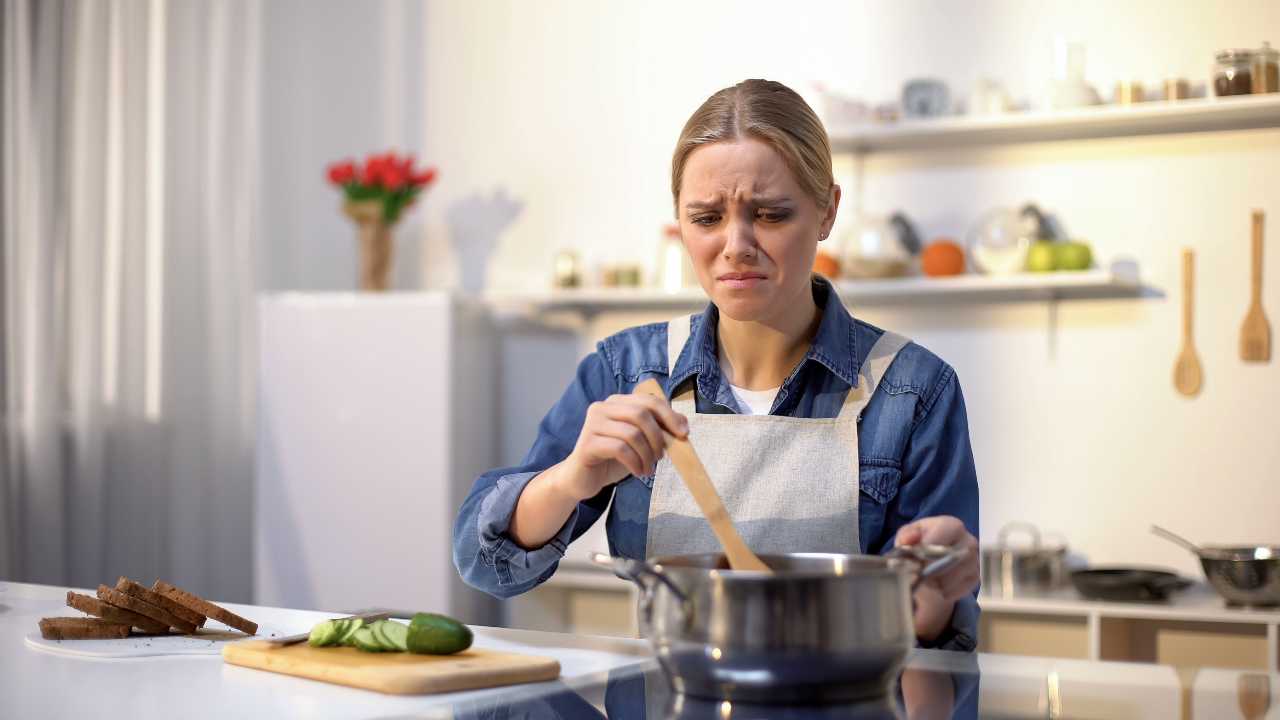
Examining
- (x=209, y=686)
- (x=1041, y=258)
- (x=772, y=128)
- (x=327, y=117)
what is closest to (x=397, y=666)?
(x=209, y=686)

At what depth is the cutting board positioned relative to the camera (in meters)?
1.22

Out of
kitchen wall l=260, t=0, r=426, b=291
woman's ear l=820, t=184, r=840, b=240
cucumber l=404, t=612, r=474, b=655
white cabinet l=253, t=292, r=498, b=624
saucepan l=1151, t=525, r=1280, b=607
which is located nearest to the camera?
cucumber l=404, t=612, r=474, b=655

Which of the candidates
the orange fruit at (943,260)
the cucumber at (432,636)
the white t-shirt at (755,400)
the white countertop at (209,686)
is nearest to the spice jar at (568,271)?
the orange fruit at (943,260)

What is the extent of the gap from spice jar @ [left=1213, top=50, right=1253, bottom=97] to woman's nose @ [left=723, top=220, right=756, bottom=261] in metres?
2.42

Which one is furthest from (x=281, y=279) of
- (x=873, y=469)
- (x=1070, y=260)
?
(x=873, y=469)

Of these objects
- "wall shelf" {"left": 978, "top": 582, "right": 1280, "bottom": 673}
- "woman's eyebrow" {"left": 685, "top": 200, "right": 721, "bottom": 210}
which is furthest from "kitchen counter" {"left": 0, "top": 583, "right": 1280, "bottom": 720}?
"wall shelf" {"left": 978, "top": 582, "right": 1280, "bottom": 673}

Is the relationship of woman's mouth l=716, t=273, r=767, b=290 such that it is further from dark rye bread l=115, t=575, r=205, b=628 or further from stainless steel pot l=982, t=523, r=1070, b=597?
stainless steel pot l=982, t=523, r=1070, b=597

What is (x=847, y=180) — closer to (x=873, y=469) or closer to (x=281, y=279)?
(x=281, y=279)

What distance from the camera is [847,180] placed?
4145 mm

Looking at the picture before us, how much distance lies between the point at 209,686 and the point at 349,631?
5.9 inches

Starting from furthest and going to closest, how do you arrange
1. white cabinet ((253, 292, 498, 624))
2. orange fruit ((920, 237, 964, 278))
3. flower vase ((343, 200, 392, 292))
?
1. flower vase ((343, 200, 392, 292))
2. white cabinet ((253, 292, 498, 624))
3. orange fruit ((920, 237, 964, 278))

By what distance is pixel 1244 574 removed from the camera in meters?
3.26

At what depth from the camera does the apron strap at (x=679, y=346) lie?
185 cm

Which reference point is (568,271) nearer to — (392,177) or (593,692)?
(392,177)
